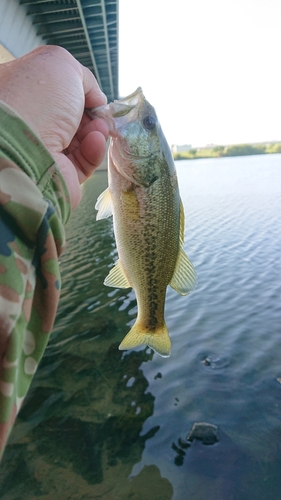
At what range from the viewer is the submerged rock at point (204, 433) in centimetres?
590

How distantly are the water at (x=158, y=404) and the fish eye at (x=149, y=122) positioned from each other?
188 inches

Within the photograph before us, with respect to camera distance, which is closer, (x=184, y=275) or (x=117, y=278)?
(x=184, y=275)

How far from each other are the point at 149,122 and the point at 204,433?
501 centimetres

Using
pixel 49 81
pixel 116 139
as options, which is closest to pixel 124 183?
pixel 116 139

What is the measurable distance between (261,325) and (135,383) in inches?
149

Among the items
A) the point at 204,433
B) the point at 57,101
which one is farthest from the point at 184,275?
the point at 204,433

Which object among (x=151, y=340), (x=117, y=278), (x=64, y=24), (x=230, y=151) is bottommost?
(x=230, y=151)

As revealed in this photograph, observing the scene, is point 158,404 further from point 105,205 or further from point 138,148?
point 138,148

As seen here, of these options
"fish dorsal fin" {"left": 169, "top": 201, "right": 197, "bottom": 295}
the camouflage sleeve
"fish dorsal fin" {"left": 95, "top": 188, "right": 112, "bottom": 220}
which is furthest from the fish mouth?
the camouflage sleeve

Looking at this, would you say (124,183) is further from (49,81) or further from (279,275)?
(279,275)

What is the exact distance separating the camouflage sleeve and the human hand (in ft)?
Result: 1.23

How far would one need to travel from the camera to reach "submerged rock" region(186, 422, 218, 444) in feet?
19.4

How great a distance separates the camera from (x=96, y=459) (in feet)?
18.7

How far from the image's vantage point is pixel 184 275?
3.11m
